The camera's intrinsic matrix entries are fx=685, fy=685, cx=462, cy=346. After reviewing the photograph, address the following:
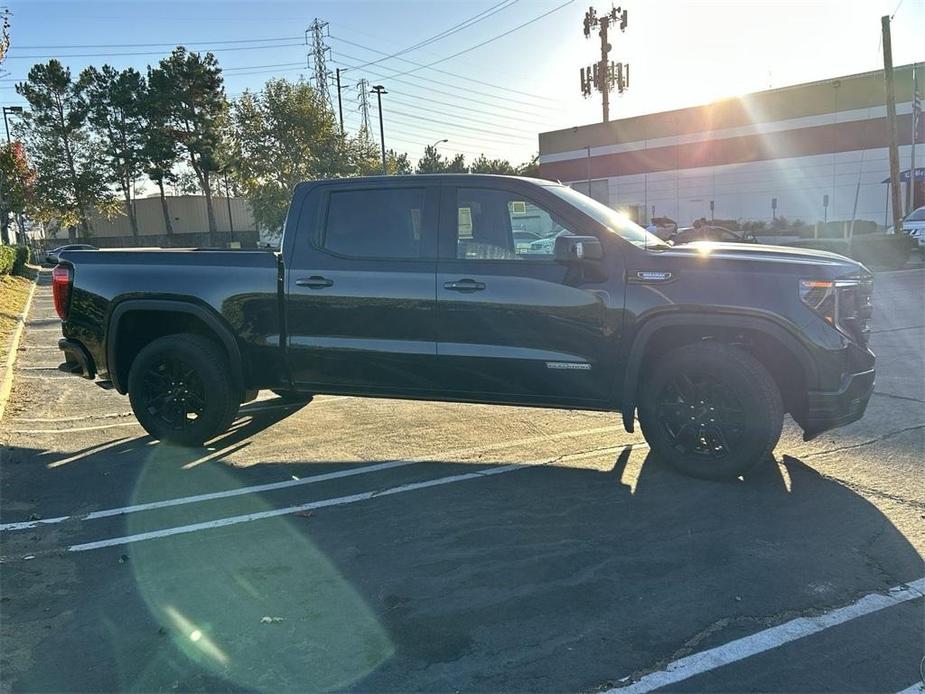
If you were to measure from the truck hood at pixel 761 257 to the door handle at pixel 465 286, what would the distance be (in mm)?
1210

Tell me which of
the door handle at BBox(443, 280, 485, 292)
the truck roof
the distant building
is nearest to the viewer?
the door handle at BBox(443, 280, 485, 292)

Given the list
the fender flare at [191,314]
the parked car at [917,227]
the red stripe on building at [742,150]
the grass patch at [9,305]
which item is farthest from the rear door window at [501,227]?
the red stripe on building at [742,150]

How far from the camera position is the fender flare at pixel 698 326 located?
4.21 metres

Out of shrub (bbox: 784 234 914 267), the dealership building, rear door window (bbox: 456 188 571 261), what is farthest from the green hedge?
the dealership building

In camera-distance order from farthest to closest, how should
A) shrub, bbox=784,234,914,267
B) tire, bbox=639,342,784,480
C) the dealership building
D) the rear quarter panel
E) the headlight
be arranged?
the dealership building, shrub, bbox=784,234,914,267, the rear quarter panel, tire, bbox=639,342,784,480, the headlight

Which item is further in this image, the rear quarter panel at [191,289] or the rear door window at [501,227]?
the rear quarter panel at [191,289]

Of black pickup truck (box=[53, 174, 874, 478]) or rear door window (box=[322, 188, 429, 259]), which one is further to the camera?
rear door window (box=[322, 188, 429, 259])

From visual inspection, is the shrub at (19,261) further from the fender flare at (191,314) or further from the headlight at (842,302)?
the headlight at (842,302)

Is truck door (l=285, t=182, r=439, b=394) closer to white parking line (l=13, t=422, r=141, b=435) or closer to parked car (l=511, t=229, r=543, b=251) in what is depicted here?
parked car (l=511, t=229, r=543, b=251)

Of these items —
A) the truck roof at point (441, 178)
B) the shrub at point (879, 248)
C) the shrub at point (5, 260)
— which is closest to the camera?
the truck roof at point (441, 178)

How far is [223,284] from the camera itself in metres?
5.20

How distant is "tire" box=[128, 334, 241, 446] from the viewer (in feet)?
17.4

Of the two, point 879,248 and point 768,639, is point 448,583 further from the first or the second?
point 879,248

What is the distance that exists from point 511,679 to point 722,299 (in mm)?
2697
